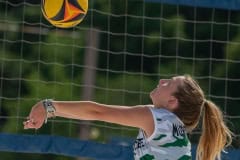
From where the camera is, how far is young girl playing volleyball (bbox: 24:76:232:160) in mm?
3422

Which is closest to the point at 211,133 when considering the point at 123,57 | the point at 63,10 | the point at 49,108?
the point at 49,108

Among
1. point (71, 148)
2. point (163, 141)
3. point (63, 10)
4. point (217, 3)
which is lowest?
point (71, 148)

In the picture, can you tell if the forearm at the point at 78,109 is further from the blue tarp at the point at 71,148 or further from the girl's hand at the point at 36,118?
the blue tarp at the point at 71,148

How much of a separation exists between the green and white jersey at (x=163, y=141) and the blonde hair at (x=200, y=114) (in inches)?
3.7

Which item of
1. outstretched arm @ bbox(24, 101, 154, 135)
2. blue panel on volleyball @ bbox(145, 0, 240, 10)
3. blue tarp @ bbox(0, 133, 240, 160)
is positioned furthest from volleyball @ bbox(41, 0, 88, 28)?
blue panel on volleyball @ bbox(145, 0, 240, 10)

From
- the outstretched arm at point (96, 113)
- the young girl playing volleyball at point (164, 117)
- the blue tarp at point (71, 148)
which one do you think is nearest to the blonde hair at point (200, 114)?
the young girl playing volleyball at point (164, 117)

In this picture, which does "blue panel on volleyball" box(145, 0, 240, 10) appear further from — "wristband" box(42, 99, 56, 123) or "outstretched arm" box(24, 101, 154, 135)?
"wristband" box(42, 99, 56, 123)

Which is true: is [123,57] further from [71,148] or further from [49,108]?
[49,108]

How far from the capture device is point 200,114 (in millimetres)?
3744

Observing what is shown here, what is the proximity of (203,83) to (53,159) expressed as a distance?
4.90ft

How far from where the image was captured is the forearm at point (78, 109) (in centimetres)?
340

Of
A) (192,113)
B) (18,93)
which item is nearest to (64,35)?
(18,93)

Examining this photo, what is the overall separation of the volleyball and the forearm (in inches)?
53.7

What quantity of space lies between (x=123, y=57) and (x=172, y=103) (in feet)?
11.2
